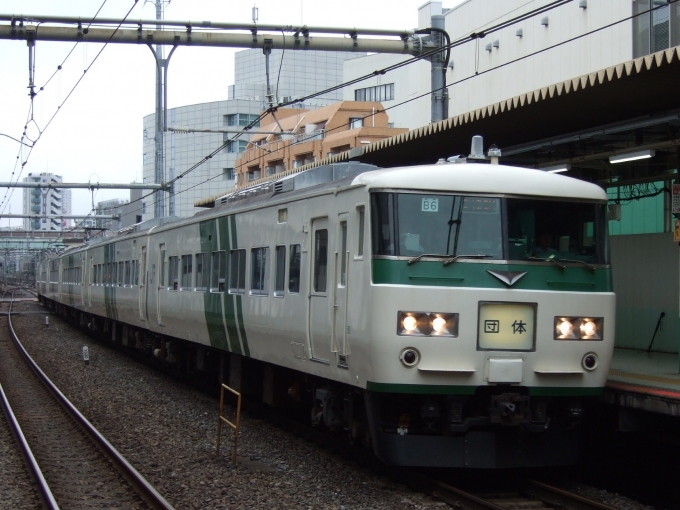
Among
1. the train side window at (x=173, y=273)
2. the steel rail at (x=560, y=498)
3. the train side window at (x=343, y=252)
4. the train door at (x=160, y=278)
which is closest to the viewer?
the steel rail at (x=560, y=498)

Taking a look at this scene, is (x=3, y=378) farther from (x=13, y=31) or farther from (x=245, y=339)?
(x=245, y=339)

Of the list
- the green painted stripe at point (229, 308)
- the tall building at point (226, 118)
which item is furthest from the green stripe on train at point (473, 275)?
the tall building at point (226, 118)

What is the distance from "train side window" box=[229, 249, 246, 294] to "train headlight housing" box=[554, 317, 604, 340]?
15.8 feet

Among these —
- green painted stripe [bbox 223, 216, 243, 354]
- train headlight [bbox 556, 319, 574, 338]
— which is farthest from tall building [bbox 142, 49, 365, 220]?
train headlight [bbox 556, 319, 574, 338]

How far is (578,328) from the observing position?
7941mm

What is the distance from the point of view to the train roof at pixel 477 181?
7820mm

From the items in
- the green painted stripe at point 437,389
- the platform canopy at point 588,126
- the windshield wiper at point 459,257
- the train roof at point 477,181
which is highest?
the platform canopy at point 588,126

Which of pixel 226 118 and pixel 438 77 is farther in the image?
pixel 226 118

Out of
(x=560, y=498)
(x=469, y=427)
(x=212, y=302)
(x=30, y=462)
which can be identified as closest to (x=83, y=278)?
(x=212, y=302)

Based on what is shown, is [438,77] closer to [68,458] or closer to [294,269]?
[294,269]

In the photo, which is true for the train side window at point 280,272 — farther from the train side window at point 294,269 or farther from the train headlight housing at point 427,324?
the train headlight housing at point 427,324

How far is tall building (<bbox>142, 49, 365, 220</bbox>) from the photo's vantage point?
73.4 m

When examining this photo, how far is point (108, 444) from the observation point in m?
10.3

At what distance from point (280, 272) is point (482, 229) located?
3.02 meters
